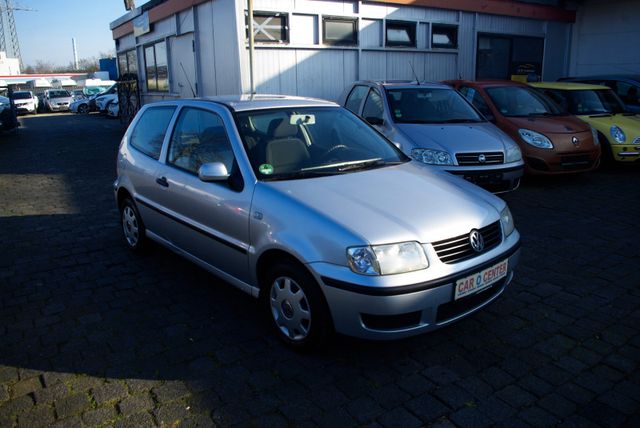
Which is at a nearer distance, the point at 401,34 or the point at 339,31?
the point at 339,31

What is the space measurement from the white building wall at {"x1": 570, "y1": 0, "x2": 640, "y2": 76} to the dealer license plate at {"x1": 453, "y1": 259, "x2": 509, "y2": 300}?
1467 cm

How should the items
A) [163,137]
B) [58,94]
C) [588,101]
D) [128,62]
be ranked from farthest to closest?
1. [58,94]
2. [128,62]
3. [588,101]
4. [163,137]

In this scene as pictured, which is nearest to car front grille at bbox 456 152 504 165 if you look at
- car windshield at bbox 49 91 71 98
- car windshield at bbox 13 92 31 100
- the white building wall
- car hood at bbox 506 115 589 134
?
car hood at bbox 506 115 589 134

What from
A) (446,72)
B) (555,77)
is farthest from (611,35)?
(446,72)

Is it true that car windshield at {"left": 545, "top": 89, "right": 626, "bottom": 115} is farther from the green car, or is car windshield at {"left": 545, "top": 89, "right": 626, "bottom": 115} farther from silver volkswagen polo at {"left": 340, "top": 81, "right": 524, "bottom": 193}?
silver volkswagen polo at {"left": 340, "top": 81, "right": 524, "bottom": 193}

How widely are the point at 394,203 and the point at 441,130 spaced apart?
4.10 m

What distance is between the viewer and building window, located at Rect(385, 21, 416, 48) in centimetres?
1292

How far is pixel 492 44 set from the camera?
1478 cm

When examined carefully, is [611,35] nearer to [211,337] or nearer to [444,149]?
[444,149]

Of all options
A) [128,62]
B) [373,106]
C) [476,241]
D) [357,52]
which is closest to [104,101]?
[128,62]

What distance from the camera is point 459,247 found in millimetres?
3197

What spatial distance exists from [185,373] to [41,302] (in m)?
1.84

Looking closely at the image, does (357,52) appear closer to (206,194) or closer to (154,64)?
(154,64)

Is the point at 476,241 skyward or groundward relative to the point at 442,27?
groundward
